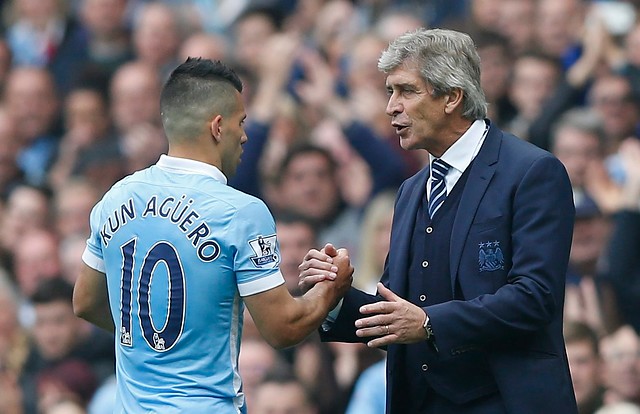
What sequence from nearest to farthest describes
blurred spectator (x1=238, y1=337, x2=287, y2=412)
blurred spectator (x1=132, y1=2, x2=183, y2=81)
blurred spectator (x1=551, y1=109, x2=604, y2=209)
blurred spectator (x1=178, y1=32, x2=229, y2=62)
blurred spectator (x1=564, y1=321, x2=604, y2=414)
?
blurred spectator (x1=564, y1=321, x2=604, y2=414) < blurred spectator (x1=238, y1=337, x2=287, y2=412) < blurred spectator (x1=551, y1=109, x2=604, y2=209) < blurred spectator (x1=178, y1=32, x2=229, y2=62) < blurred spectator (x1=132, y1=2, x2=183, y2=81)

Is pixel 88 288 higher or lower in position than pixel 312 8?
lower

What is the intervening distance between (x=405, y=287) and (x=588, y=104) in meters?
4.00

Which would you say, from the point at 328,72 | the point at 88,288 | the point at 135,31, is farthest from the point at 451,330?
the point at 135,31

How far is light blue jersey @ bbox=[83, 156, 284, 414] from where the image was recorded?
4.70 m

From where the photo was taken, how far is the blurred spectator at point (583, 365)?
729cm

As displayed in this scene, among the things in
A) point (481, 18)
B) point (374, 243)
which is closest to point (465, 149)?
point (374, 243)

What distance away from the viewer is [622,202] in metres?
8.09

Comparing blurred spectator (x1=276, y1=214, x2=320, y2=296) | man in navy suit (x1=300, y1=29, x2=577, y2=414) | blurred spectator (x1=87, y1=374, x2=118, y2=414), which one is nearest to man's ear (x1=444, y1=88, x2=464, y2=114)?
man in navy suit (x1=300, y1=29, x2=577, y2=414)

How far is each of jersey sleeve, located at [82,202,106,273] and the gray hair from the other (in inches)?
48.3

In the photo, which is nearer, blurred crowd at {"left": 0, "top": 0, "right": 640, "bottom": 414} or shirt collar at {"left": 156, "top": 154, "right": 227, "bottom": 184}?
shirt collar at {"left": 156, "top": 154, "right": 227, "bottom": 184}

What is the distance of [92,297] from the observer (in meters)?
5.16

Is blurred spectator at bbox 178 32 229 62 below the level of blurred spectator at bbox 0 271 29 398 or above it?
above

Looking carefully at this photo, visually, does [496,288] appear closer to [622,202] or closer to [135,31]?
[622,202]

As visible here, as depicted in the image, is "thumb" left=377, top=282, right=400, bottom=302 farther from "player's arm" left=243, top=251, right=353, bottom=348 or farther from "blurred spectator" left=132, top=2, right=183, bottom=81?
"blurred spectator" left=132, top=2, right=183, bottom=81
